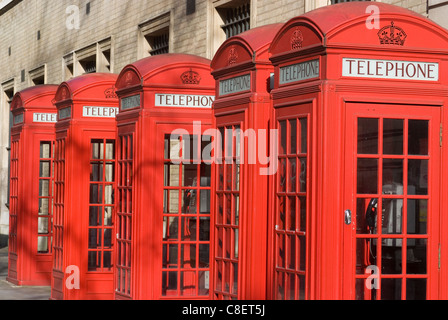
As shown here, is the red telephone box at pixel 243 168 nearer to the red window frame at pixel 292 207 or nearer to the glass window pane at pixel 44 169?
the red window frame at pixel 292 207

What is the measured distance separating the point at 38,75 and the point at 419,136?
20.5 meters

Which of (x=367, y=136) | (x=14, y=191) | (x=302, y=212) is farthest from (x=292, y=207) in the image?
(x=14, y=191)

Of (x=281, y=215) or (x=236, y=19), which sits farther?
(x=236, y=19)

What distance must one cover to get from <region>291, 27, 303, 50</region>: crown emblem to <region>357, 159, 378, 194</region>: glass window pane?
991 millimetres

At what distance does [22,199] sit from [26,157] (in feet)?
2.27

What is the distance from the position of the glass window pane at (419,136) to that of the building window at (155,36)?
34.0 ft

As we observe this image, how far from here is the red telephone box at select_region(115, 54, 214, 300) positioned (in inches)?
370

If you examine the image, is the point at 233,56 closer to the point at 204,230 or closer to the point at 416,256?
the point at 204,230

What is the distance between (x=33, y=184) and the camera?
14062 millimetres

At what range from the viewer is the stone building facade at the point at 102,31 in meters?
14.5

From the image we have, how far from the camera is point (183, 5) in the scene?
52.3 ft
